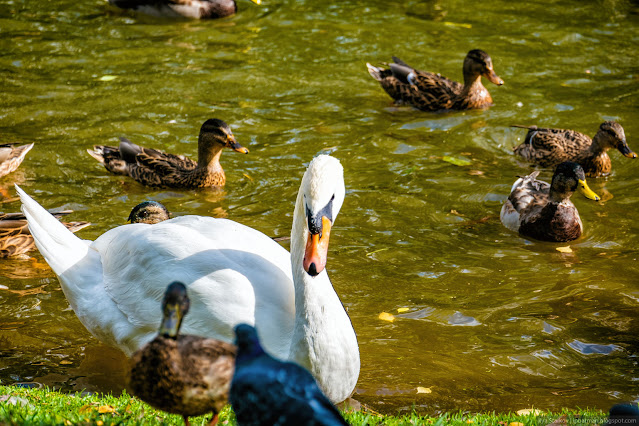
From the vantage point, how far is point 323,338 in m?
5.42

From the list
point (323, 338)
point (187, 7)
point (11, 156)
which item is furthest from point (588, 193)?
point (187, 7)

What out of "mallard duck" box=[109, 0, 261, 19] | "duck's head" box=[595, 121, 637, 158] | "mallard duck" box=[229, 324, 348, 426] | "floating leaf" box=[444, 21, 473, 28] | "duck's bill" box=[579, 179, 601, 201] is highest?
"mallard duck" box=[229, 324, 348, 426]

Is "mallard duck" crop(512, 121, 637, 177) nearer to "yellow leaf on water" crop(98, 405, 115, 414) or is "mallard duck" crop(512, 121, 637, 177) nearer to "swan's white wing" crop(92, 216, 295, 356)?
"swan's white wing" crop(92, 216, 295, 356)

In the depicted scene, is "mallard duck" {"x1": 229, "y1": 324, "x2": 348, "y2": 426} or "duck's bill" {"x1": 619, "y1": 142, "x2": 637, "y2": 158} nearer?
"mallard duck" {"x1": 229, "y1": 324, "x2": 348, "y2": 426}

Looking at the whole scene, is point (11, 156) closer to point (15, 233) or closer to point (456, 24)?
point (15, 233)

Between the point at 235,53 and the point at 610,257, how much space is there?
8.91 meters

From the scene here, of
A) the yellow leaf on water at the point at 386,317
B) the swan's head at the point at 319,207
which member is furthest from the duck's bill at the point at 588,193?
the swan's head at the point at 319,207

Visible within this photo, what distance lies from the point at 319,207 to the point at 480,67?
27.7ft

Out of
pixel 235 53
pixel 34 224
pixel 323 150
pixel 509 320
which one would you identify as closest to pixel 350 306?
pixel 509 320

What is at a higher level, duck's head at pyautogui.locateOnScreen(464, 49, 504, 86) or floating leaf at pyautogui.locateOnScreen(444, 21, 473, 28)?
floating leaf at pyautogui.locateOnScreen(444, 21, 473, 28)

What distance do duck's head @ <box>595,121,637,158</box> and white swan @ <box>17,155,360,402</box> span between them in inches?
243

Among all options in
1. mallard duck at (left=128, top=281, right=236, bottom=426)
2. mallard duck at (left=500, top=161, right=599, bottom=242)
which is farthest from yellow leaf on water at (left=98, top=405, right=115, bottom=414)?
mallard duck at (left=500, top=161, right=599, bottom=242)

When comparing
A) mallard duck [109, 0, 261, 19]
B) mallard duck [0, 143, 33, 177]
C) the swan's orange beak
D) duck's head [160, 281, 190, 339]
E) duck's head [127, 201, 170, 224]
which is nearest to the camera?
duck's head [160, 281, 190, 339]

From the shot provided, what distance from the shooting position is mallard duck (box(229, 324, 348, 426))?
123 inches
